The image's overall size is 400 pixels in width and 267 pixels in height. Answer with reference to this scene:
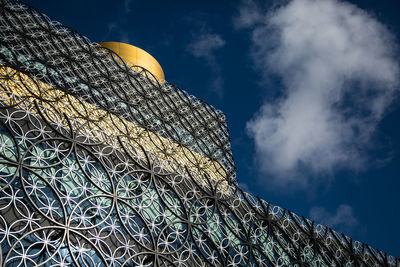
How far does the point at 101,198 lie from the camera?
30.0 ft

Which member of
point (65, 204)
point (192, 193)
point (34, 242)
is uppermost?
point (192, 193)

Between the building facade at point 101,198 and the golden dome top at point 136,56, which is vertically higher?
the golden dome top at point 136,56

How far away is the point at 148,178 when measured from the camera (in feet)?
33.8

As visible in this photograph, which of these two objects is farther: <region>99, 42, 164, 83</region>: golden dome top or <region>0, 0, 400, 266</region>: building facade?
<region>99, 42, 164, 83</region>: golden dome top

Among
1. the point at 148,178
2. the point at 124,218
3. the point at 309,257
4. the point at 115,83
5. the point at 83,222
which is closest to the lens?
the point at 83,222

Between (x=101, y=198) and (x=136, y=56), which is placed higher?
Result: (x=136, y=56)

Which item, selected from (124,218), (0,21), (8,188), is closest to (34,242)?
(8,188)

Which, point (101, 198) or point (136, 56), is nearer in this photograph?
point (101, 198)

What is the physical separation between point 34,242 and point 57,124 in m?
3.25

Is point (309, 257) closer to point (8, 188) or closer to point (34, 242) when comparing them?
point (34, 242)

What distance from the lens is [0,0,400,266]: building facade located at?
24.9 feet

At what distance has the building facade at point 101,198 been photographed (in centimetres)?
759

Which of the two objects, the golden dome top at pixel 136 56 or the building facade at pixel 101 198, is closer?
the building facade at pixel 101 198

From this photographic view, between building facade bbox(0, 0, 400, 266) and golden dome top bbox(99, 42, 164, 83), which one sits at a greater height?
golden dome top bbox(99, 42, 164, 83)
